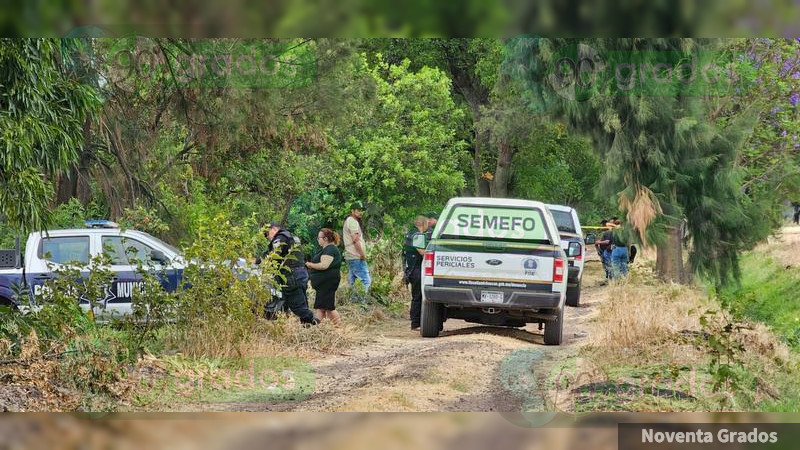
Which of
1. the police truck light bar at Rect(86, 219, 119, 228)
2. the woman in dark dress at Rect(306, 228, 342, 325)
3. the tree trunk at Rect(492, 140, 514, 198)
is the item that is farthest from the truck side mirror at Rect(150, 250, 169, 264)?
the tree trunk at Rect(492, 140, 514, 198)

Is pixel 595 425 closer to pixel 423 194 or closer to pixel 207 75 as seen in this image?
pixel 423 194

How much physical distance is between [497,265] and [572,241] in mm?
467

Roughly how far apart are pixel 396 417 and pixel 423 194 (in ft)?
7.26

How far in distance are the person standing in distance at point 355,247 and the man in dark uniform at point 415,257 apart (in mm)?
274

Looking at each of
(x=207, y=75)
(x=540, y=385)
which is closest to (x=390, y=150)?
(x=207, y=75)

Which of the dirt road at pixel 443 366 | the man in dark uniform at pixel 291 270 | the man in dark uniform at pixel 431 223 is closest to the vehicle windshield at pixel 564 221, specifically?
the dirt road at pixel 443 366

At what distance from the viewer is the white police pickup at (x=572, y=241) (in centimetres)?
605

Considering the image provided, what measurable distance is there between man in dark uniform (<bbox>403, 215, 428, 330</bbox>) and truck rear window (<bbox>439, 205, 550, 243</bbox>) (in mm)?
130

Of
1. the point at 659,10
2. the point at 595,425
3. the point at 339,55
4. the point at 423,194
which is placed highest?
the point at 339,55

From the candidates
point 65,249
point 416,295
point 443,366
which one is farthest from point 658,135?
point 65,249

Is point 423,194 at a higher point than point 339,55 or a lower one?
lower

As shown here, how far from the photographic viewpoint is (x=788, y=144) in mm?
6160

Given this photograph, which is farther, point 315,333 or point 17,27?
point 315,333

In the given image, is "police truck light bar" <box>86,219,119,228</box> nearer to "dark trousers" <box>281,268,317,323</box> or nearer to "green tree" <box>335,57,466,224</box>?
"dark trousers" <box>281,268,317,323</box>
